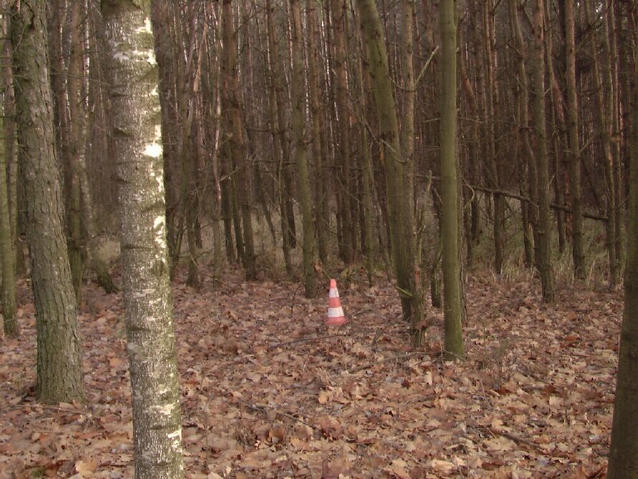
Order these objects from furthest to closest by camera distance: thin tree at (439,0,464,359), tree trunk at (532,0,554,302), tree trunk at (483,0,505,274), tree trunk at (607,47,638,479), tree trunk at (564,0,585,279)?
tree trunk at (483,0,505,274) < tree trunk at (564,0,585,279) < tree trunk at (532,0,554,302) < thin tree at (439,0,464,359) < tree trunk at (607,47,638,479)

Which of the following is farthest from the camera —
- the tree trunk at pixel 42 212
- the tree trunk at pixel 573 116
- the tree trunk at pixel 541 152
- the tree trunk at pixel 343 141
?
the tree trunk at pixel 343 141

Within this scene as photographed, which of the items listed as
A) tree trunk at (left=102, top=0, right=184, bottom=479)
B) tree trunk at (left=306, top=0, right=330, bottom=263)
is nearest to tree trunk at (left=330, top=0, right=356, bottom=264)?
tree trunk at (left=306, top=0, right=330, bottom=263)

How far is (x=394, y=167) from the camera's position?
7.61 meters

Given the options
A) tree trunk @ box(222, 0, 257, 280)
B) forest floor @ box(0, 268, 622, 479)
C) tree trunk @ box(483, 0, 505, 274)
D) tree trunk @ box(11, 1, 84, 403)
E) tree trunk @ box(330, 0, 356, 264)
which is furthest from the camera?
tree trunk @ box(483, 0, 505, 274)

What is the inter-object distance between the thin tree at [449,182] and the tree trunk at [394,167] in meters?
0.57

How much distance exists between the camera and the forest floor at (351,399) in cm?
432

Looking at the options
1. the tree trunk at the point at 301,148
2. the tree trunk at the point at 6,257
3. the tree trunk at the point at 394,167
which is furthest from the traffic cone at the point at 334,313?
the tree trunk at the point at 6,257

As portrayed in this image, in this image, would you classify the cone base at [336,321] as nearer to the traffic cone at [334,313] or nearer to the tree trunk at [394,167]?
the traffic cone at [334,313]

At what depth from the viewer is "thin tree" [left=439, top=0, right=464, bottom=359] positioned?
6.11 m

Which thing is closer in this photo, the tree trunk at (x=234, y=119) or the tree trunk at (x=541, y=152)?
the tree trunk at (x=541, y=152)

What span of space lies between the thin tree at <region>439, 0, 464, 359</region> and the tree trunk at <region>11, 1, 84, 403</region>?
3.81 m

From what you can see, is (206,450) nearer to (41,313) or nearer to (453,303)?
(41,313)

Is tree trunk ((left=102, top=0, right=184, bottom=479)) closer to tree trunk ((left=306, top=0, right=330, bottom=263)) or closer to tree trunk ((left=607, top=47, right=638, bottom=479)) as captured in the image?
tree trunk ((left=607, top=47, right=638, bottom=479))

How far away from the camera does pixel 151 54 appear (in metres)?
2.86
